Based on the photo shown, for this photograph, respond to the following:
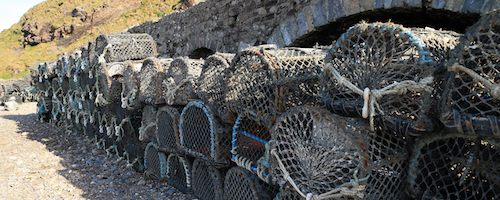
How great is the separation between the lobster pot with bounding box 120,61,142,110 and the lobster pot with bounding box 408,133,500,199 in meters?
3.04

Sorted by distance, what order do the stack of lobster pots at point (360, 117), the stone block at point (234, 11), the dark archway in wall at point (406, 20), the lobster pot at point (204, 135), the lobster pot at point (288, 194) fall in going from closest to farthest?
the stack of lobster pots at point (360, 117) → the lobster pot at point (288, 194) → the lobster pot at point (204, 135) → the dark archway in wall at point (406, 20) → the stone block at point (234, 11)

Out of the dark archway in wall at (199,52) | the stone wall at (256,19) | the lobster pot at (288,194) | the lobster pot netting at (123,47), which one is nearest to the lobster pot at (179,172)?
the lobster pot at (288,194)

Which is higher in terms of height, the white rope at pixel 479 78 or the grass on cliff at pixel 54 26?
the grass on cliff at pixel 54 26

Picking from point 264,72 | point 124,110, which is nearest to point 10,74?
point 124,110

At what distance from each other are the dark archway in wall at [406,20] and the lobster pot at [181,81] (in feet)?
8.97

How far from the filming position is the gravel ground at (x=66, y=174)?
11.4ft

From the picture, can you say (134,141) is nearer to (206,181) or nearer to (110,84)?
(110,84)

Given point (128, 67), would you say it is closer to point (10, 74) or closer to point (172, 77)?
point (172, 77)

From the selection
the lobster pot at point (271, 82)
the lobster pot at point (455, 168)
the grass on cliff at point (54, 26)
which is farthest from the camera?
the grass on cliff at point (54, 26)

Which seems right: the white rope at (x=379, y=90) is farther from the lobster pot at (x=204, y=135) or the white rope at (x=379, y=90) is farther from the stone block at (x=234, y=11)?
the stone block at (x=234, y=11)

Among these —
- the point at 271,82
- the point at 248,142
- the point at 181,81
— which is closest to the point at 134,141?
the point at 181,81

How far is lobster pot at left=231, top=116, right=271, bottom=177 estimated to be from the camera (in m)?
2.31

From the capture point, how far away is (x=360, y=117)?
154cm

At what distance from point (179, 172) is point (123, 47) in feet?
7.54
